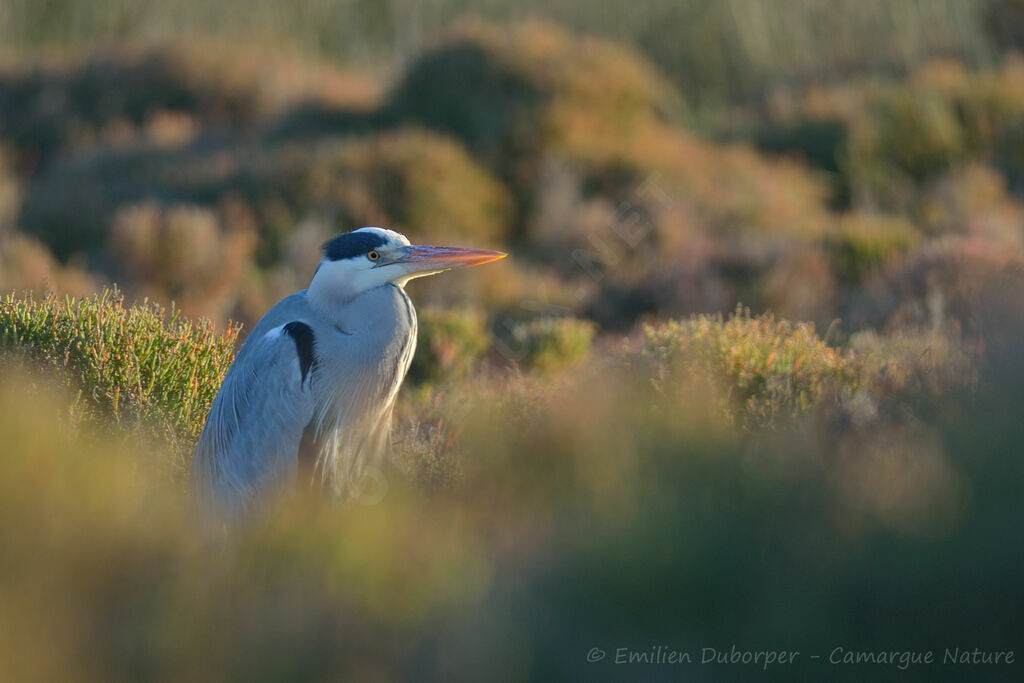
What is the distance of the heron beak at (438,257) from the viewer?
4.06 metres

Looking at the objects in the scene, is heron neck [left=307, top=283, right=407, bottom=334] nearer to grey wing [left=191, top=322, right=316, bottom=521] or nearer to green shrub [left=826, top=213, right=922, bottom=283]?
grey wing [left=191, top=322, right=316, bottom=521]

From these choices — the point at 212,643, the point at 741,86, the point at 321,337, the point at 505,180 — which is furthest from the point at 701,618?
the point at 741,86

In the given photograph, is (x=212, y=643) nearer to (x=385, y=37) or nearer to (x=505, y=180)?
(x=505, y=180)

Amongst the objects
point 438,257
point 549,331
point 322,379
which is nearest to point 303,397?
point 322,379

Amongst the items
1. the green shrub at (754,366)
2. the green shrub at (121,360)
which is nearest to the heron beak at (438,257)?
the green shrub at (754,366)

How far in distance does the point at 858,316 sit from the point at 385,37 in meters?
18.5

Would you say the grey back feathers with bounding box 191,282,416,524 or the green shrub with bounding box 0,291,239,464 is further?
the green shrub with bounding box 0,291,239,464

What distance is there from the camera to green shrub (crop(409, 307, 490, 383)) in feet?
24.7

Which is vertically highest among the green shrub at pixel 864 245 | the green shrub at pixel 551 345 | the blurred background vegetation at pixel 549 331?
the blurred background vegetation at pixel 549 331

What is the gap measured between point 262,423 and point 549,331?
396cm

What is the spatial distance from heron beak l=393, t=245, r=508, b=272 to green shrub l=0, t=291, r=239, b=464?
4.29ft

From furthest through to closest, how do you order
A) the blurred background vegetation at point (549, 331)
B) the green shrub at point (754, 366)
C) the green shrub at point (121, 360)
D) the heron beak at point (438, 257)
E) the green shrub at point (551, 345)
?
the green shrub at point (551, 345) < the green shrub at point (754, 366) < the green shrub at point (121, 360) < the heron beak at point (438, 257) < the blurred background vegetation at point (549, 331)

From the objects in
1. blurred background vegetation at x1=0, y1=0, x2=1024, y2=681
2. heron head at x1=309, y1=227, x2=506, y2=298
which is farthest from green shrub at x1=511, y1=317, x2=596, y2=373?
heron head at x1=309, y1=227, x2=506, y2=298

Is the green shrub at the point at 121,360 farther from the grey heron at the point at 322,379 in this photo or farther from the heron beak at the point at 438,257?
the heron beak at the point at 438,257
